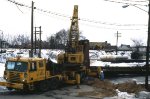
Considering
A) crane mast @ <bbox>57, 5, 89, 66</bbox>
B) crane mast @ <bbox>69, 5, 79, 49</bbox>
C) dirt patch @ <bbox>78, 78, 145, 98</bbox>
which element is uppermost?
crane mast @ <bbox>69, 5, 79, 49</bbox>

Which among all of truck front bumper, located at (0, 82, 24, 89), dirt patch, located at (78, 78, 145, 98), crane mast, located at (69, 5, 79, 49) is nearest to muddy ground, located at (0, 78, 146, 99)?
dirt patch, located at (78, 78, 145, 98)

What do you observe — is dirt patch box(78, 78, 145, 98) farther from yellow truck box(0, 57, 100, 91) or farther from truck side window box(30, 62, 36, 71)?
truck side window box(30, 62, 36, 71)

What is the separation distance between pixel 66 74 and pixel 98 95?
21.2 feet

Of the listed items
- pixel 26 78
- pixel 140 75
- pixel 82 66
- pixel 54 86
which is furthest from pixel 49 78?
pixel 140 75

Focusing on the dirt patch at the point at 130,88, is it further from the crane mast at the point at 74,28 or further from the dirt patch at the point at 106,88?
the crane mast at the point at 74,28

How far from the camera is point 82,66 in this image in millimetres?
33750

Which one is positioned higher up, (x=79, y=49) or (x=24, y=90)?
(x=79, y=49)

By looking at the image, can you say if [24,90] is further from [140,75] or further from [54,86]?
[140,75]

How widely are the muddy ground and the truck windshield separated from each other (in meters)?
1.69

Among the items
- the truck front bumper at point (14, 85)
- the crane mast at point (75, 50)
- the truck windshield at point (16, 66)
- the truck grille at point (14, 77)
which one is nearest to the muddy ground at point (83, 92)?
→ the truck front bumper at point (14, 85)

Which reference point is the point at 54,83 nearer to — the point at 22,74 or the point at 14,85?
the point at 22,74

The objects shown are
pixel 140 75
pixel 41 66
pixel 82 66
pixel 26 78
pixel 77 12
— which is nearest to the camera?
pixel 26 78

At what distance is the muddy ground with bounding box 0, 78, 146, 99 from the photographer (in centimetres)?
2386

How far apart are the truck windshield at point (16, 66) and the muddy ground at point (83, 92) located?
1.69 m
